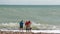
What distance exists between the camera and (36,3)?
1230 centimetres

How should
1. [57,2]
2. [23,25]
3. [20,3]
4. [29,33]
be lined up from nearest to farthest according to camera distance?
[29,33], [23,25], [57,2], [20,3]

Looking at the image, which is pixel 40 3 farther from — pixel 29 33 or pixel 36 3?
pixel 29 33

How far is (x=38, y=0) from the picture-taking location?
11.8 metres

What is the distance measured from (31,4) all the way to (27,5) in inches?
19.1

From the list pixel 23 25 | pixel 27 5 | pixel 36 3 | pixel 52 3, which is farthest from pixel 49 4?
pixel 23 25

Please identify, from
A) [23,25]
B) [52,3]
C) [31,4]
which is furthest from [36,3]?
[23,25]

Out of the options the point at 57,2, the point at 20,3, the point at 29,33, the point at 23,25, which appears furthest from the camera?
the point at 20,3

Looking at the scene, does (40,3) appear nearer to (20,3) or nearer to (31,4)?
(31,4)

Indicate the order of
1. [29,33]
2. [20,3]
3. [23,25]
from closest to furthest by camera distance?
[29,33] < [23,25] < [20,3]

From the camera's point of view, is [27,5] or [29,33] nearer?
[29,33]

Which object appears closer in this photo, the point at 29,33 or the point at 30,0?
the point at 29,33

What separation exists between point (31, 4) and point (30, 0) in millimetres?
409

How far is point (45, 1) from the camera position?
486 inches

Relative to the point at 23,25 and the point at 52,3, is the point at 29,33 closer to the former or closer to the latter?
the point at 23,25
